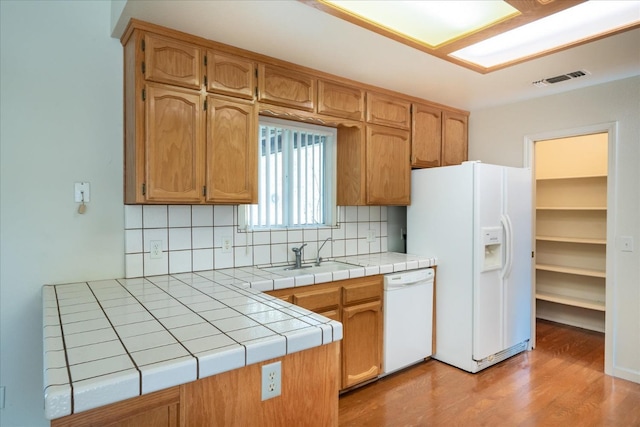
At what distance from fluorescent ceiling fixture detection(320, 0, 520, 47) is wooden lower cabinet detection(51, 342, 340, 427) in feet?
5.38

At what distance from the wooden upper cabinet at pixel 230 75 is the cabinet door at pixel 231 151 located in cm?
6

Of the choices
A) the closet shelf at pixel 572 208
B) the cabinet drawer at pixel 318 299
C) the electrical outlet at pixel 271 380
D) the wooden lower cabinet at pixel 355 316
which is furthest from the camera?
the closet shelf at pixel 572 208

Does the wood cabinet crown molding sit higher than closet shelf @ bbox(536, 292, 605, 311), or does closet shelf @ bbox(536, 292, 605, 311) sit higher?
the wood cabinet crown molding

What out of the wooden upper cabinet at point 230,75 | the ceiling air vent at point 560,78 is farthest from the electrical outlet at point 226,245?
the ceiling air vent at point 560,78

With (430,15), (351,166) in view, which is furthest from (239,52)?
(351,166)

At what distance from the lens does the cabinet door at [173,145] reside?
80.0 inches

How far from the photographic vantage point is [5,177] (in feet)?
6.38

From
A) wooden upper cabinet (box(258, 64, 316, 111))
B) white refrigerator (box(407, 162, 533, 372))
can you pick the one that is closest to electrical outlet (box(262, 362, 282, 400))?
wooden upper cabinet (box(258, 64, 316, 111))

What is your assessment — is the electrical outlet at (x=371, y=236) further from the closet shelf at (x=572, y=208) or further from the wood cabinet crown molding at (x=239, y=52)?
the closet shelf at (x=572, y=208)

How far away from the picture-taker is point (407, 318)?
9.55 ft

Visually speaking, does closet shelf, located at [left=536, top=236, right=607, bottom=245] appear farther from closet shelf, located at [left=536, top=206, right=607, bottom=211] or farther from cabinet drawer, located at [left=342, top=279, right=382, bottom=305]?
cabinet drawer, located at [left=342, top=279, right=382, bottom=305]

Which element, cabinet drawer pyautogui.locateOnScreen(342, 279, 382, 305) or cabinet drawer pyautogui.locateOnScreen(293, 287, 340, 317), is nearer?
cabinet drawer pyautogui.locateOnScreen(293, 287, 340, 317)

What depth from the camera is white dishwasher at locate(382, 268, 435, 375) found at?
279 centimetres

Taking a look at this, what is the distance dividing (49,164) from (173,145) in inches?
26.8
